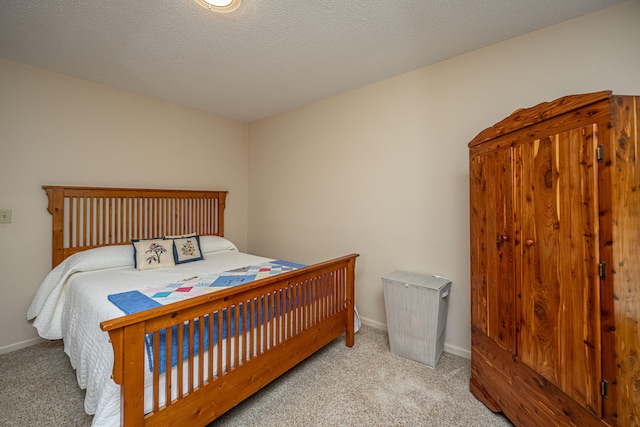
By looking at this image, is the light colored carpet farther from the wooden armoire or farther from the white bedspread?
A: the wooden armoire

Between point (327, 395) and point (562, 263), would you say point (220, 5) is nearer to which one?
point (562, 263)

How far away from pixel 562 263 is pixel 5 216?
3949 millimetres

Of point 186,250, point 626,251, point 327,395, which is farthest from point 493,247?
point 186,250

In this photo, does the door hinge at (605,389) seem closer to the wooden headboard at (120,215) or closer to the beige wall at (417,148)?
the beige wall at (417,148)

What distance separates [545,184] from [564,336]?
0.70 metres

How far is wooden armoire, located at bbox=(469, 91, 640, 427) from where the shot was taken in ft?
3.37

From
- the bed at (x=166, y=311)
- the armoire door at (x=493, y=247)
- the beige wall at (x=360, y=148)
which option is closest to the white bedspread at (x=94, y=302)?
the bed at (x=166, y=311)

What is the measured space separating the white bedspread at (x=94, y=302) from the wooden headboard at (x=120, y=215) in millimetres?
284

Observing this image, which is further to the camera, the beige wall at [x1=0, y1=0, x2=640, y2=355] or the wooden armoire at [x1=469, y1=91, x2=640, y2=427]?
the beige wall at [x1=0, y1=0, x2=640, y2=355]

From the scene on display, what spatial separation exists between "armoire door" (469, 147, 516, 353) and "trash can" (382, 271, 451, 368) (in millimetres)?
328

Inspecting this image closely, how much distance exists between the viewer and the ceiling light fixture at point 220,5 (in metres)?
1.59

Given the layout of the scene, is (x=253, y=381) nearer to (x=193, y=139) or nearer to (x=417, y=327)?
(x=417, y=327)

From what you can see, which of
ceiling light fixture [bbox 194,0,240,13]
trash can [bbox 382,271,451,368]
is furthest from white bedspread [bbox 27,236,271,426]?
ceiling light fixture [bbox 194,0,240,13]

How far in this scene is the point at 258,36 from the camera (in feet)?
6.45
